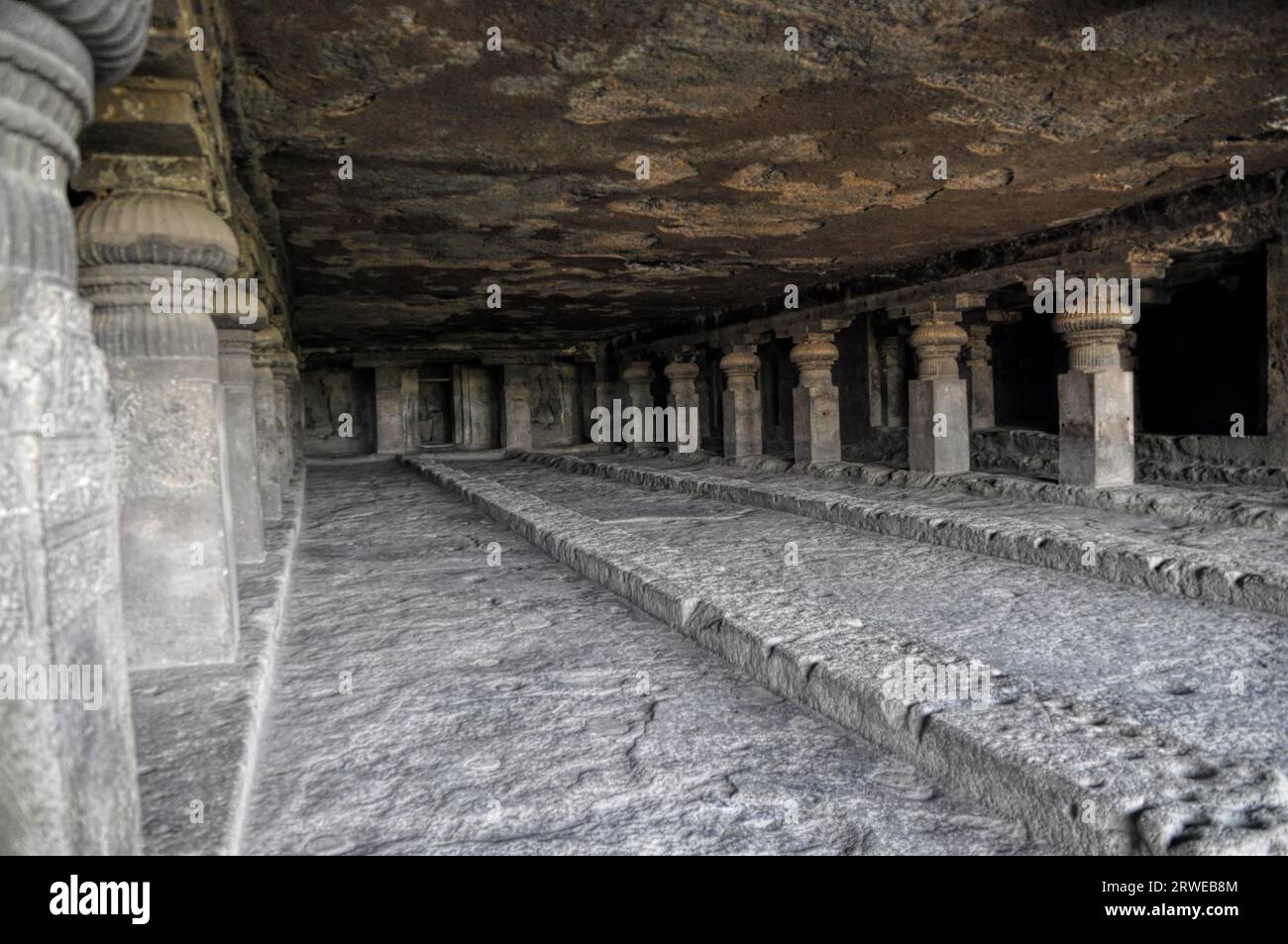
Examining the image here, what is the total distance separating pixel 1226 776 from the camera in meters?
2.37

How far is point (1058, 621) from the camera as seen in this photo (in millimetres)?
4664

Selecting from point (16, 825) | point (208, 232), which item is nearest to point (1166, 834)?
point (16, 825)

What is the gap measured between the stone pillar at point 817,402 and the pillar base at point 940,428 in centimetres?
209

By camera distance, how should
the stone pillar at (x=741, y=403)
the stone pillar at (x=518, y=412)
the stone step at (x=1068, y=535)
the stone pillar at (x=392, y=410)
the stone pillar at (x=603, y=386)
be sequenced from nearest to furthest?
1. the stone step at (x=1068, y=535)
2. the stone pillar at (x=741, y=403)
3. the stone pillar at (x=603, y=386)
4. the stone pillar at (x=518, y=412)
5. the stone pillar at (x=392, y=410)

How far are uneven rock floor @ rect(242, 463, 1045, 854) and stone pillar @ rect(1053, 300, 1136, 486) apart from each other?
4.29 meters

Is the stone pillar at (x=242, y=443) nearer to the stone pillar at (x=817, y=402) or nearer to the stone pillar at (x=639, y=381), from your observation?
the stone pillar at (x=817, y=402)

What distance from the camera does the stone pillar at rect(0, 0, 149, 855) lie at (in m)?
1.34

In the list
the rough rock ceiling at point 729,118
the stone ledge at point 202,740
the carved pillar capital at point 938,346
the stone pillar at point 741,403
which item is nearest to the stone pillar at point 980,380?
the stone pillar at point 741,403

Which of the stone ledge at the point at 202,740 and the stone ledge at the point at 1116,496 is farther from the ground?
the stone ledge at the point at 1116,496

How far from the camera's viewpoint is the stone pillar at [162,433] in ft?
11.8

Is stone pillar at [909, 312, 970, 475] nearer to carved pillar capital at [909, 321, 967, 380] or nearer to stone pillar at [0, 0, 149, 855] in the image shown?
carved pillar capital at [909, 321, 967, 380]

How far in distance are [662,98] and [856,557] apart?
3.35 m

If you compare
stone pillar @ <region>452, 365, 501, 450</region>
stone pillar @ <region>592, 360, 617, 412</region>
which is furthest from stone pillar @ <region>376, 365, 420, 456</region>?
stone pillar @ <region>592, 360, 617, 412</region>

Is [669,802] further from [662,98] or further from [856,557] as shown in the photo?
[856,557]
